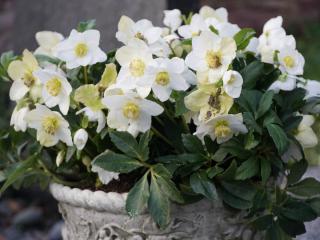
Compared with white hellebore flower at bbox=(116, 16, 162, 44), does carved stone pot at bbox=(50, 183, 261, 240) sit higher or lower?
lower

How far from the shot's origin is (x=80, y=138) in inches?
46.2

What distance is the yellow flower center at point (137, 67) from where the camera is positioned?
113 centimetres

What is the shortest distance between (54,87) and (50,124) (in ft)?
0.20

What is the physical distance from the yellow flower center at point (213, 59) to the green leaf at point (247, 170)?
16cm

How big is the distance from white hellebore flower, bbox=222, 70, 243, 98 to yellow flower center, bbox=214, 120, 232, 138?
0.16ft

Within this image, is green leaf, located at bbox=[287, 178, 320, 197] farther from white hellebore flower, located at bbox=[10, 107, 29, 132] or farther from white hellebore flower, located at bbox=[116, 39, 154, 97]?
white hellebore flower, located at bbox=[10, 107, 29, 132]

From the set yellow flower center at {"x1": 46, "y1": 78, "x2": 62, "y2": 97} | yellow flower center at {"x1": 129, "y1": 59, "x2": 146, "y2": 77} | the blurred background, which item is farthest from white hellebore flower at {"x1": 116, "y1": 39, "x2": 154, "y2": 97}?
the blurred background

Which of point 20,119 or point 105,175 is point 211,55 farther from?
point 20,119

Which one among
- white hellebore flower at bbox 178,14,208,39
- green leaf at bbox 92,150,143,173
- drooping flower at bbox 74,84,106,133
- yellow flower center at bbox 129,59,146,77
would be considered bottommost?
green leaf at bbox 92,150,143,173

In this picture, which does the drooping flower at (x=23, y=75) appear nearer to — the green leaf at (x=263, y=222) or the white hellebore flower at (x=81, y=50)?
the white hellebore flower at (x=81, y=50)

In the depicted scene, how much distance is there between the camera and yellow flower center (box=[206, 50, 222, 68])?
112 cm

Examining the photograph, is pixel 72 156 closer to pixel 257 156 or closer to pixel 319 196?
pixel 257 156

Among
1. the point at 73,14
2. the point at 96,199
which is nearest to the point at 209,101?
the point at 96,199

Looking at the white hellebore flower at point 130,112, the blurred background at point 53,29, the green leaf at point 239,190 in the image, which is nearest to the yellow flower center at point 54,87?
the white hellebore flower at point 130,112
